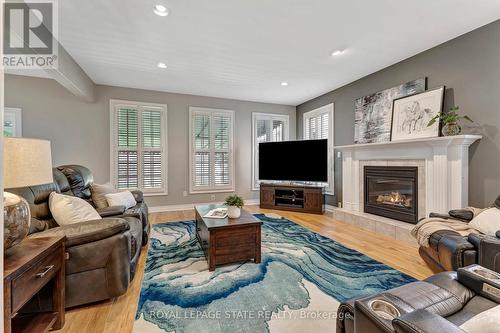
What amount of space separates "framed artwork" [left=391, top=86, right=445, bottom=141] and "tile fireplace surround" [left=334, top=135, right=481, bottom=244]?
210 mm

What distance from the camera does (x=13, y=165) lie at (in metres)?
1.21

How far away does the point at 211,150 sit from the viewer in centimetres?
557

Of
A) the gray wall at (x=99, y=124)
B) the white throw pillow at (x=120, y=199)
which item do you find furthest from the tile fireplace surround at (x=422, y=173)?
the white throw pillow at (x=120, y=199)

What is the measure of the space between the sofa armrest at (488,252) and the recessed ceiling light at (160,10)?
3.49 meters

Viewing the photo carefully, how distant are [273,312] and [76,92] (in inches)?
177

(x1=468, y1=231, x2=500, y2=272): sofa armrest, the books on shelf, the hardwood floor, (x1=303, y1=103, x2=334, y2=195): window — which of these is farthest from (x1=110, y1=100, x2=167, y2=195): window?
(x1=468, y1=231, x2=500, y2=272): sofa armrest

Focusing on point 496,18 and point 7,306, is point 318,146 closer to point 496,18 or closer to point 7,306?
point 496,18

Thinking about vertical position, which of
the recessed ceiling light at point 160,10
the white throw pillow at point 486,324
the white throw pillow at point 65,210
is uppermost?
the recessed ceiling light at point 160,10

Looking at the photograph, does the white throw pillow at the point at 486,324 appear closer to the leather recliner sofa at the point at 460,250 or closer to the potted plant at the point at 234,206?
the leather recliner sofa at the point at 460,250

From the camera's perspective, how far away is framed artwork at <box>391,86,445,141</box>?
3.16m

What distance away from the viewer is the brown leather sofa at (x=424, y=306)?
2.46ft

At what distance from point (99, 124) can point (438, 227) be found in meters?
5.71

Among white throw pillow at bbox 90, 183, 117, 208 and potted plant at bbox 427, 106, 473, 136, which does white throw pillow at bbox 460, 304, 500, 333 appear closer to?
potted plant at bbox 427, 106, 473, 136

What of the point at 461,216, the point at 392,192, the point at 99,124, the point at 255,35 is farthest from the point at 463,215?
the point at 99,124
